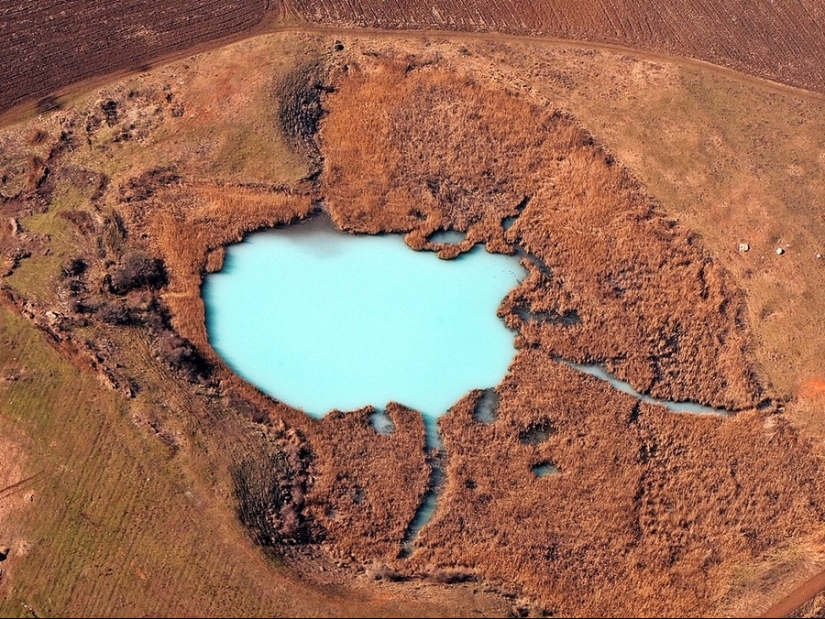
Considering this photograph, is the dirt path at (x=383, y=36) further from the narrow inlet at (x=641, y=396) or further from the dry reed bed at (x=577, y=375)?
the narrow inlet at (x=641, y=396)

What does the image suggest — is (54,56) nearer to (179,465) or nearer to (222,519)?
(179,465)

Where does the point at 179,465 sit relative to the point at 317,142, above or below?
below

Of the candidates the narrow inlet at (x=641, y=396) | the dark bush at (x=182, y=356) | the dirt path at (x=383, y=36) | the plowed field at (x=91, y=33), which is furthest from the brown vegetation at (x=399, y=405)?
the plowed field at (x=91, y=33)

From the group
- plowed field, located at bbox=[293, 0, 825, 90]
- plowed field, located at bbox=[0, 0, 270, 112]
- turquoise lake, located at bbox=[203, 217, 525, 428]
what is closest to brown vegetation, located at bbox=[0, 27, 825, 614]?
→ turquoise lake, located at bbox=[203, 217, 525, 428]

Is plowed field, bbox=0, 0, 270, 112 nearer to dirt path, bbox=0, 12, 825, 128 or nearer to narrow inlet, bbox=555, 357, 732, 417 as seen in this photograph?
dirt path, bbox=0, 12, 825, 128

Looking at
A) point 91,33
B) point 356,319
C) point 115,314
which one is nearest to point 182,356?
point 115,314

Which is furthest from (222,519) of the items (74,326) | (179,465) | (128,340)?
(74,326)

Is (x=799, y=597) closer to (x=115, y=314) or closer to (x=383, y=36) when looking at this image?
(x=115, y=314)

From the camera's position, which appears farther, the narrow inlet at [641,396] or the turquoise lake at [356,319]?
the turquoise lake at [356,319]
